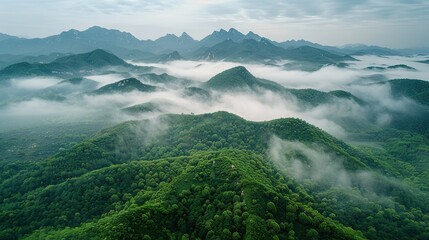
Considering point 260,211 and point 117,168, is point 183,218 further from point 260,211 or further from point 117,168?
point 117,168

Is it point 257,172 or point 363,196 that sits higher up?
point 257,172

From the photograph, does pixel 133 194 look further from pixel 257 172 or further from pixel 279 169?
pixel 279 169

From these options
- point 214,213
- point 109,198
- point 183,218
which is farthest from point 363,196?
point 109,198

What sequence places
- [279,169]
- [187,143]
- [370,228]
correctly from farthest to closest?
[187,143]
[279,169]
[370,228]

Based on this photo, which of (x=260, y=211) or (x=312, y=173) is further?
(x=312, y=173)

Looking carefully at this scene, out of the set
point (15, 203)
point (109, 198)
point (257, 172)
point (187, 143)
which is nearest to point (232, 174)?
point (257, 172)

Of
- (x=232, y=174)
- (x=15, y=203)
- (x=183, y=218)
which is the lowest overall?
(x=15, y=203)

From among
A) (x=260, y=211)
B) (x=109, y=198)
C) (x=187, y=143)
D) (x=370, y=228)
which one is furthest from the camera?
(x=187, y=143)
